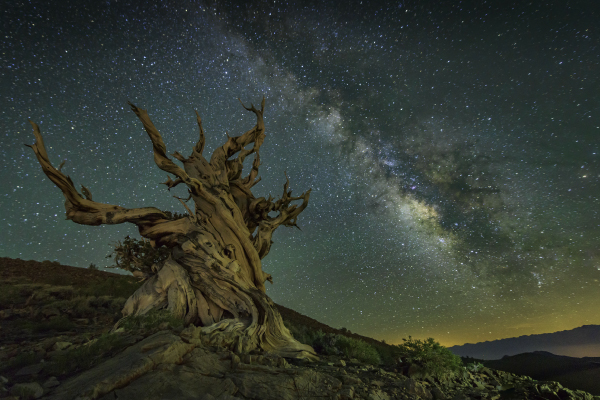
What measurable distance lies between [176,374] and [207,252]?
548cm

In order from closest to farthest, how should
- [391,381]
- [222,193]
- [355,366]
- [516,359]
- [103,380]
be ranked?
[103,380]
[391,381]
[355,366]
[222,193]
[516,359]

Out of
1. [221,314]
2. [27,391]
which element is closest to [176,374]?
[27,391]

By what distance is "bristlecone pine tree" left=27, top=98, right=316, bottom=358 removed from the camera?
779cm

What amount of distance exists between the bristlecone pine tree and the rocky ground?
3.92 ft

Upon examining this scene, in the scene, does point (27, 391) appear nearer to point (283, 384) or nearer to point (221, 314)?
point (283, 384)

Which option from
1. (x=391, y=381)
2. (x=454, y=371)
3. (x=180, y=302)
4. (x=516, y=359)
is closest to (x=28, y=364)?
(x=180, y=302)

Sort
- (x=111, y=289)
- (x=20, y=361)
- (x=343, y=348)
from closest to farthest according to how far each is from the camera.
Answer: (x=20, y=361), (x=343, y=348), (x=111, y=289)

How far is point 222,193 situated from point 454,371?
9.26 meters

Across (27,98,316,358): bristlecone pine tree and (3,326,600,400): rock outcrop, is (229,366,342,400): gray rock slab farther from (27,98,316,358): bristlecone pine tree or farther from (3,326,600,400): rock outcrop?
(27,98,316,358): bristlecone pine tree

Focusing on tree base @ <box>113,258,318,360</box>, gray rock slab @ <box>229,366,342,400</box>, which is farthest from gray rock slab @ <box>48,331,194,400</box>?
gray rock slab @ <box>229,366,342,400</box>

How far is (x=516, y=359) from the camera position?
495 inches

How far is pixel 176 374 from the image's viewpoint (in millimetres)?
4223

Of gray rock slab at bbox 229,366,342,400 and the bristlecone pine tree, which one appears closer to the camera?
gray rock slab at bbox 229,366,342,400

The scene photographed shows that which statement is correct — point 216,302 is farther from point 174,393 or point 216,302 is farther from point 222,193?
point 174,393
